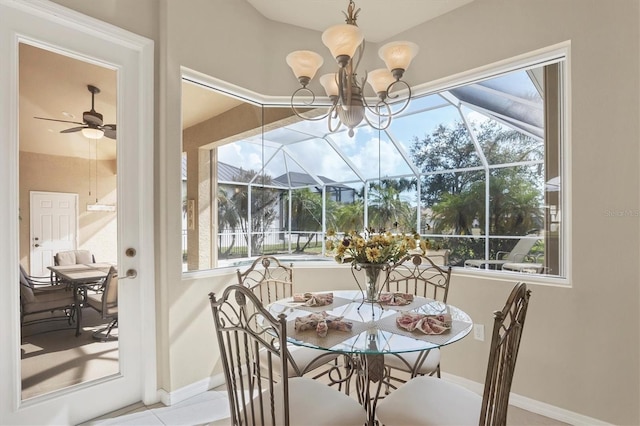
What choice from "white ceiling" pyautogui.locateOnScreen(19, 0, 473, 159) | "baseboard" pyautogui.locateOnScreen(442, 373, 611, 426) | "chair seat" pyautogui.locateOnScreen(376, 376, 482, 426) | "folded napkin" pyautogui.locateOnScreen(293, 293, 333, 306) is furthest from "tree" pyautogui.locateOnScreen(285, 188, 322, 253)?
"chair seat" pyautogui.locateOnScreen(376, 376, 482, 426)

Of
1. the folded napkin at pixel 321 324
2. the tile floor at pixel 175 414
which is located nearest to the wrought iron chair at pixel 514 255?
the folded napkin at pixel 321 324

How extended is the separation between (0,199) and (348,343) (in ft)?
6.41

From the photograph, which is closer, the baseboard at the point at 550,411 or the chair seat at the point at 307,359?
the chair seat at the point at 307,359

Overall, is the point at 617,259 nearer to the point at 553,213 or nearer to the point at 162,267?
the point at 553,213

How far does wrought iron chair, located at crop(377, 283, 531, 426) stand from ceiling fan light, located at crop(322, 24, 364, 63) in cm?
134

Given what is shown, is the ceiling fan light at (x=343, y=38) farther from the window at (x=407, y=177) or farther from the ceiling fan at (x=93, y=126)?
the ceiling fan at (x=93, y=126)

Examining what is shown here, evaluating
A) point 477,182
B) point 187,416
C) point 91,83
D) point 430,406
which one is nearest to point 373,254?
point 430,406

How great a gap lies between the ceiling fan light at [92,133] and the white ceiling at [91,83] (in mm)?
28

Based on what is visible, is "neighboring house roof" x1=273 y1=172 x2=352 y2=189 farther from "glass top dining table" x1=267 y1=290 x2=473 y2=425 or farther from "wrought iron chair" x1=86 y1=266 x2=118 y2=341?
"wrought iron chair" x1=86 y1=266 x2=118 y2=341

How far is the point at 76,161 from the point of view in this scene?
220cm

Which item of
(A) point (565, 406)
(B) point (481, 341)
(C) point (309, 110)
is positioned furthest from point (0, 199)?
(A) point (565, 406)

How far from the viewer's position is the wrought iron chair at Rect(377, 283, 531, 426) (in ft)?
4.20

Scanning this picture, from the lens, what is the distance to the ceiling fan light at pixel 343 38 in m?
1.78

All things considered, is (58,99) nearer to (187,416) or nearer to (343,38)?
(343,38)
